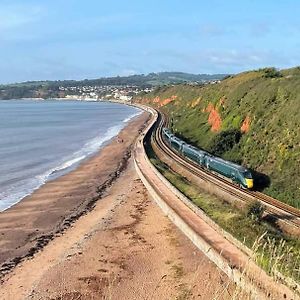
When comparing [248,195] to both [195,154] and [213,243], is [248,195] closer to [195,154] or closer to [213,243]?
[213,243]

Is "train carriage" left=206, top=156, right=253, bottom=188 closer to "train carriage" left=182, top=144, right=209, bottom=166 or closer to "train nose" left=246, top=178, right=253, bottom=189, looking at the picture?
"train nose" left=246, top=178, right=253, bottom=189

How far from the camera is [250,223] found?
Answer: 26.1 meters

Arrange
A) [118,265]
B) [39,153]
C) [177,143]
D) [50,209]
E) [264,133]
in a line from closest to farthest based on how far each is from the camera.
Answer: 1. [118,265]
2. [50,209]
3. [264,133]
4. [177,143]
5. [39,153]

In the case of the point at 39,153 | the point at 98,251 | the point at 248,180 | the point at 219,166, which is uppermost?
the point at 248,180

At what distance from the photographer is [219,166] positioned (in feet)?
144

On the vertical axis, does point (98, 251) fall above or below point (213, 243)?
below

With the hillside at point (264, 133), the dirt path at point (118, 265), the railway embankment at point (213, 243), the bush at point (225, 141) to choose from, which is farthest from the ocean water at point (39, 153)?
the hillside at point (264, 133)

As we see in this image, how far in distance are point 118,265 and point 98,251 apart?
102 inches

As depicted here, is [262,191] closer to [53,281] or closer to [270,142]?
[270,142]

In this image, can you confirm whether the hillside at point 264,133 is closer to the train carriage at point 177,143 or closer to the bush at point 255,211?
the train carriage at point 177,143

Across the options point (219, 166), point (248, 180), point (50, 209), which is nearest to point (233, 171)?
point (248, 180)

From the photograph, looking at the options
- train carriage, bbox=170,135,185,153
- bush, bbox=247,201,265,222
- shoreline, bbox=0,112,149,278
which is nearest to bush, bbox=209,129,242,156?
train carriage, bbox=170,135,185,153

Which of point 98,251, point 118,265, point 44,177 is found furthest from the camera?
point 44,177

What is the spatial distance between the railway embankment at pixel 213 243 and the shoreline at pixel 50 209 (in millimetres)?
5953
